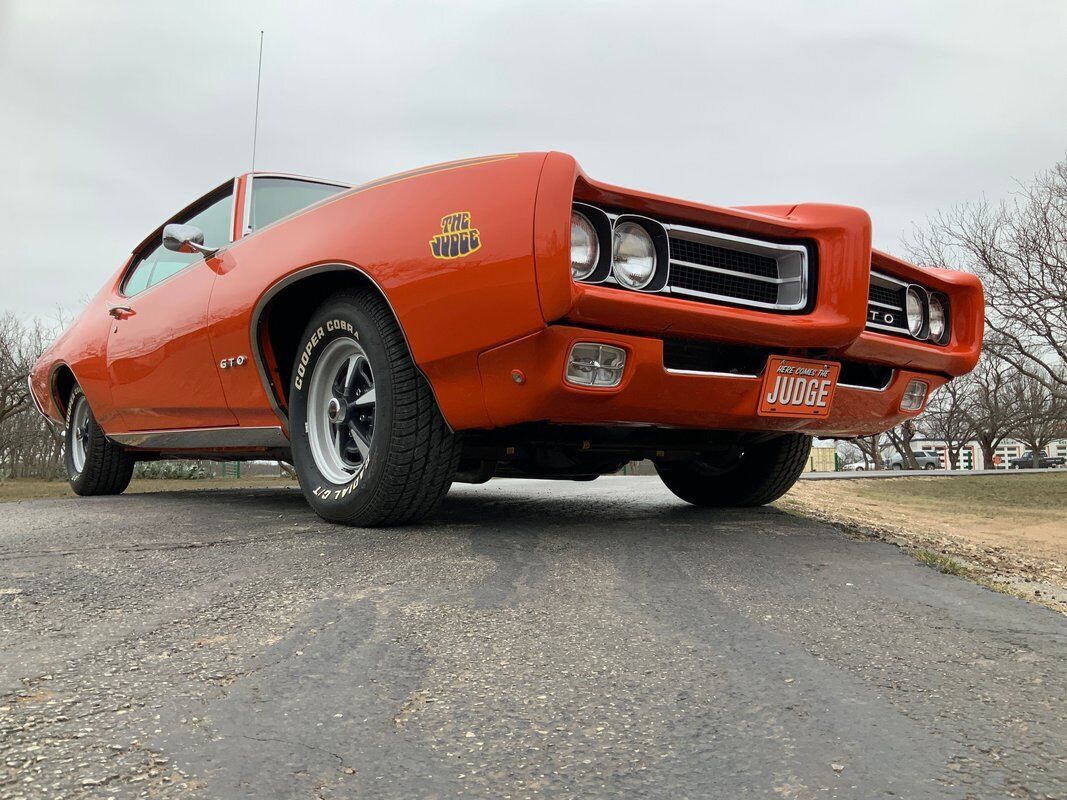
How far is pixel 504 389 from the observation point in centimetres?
260

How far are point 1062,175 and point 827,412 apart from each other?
1848cm

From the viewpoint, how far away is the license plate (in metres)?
2.88

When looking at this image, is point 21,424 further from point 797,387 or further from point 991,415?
point 991,415

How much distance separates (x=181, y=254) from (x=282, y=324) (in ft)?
4.82

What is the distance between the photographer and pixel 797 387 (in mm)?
2959

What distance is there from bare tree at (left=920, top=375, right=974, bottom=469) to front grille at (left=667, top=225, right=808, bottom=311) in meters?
41.7

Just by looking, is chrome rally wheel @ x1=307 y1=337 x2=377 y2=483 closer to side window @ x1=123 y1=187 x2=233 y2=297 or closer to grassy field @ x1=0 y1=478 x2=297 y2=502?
side window @ x1=123 y1=187 x2=233 y2=297

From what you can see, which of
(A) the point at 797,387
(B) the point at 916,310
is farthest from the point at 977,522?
(A) the point at 797,387

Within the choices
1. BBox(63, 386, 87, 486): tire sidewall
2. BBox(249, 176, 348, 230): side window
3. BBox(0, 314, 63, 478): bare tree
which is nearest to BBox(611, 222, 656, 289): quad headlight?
BBox(249, 176, 348, 230): side window

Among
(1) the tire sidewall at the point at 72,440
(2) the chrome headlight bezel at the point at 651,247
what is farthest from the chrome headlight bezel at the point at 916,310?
(1) the tire sidewall at the point at 72,440

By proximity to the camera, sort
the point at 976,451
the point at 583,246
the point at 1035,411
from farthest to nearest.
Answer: the point at 976,451
the point at 1035,411
the point at 583,246

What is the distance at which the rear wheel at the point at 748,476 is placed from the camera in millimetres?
4086

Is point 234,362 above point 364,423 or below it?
above

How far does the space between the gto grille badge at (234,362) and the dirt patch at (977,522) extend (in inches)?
110
